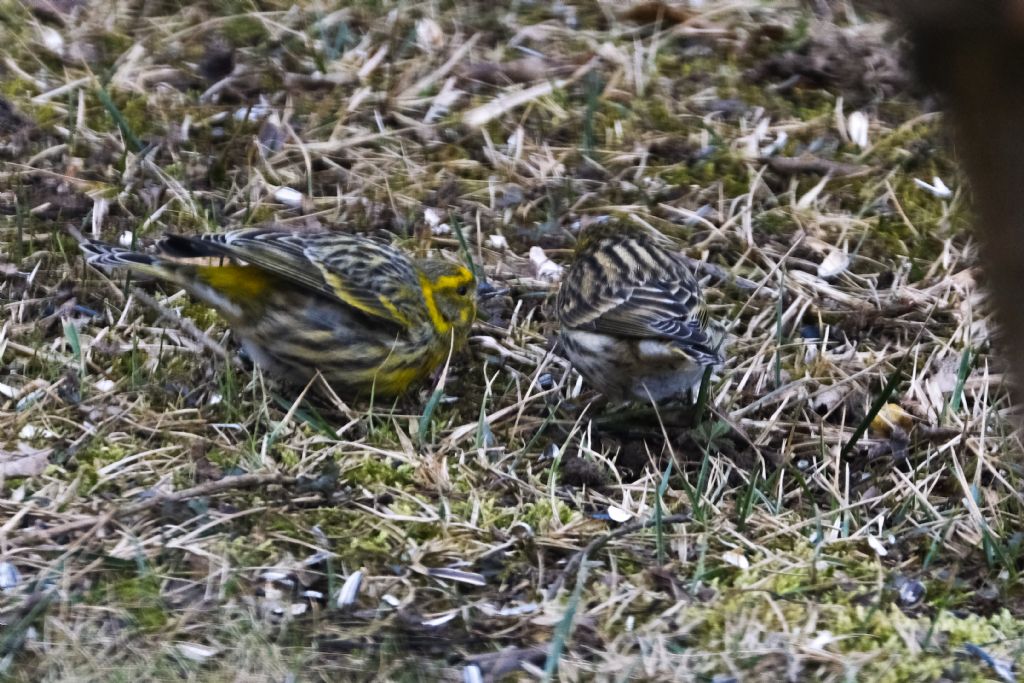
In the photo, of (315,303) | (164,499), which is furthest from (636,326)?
(164,499)

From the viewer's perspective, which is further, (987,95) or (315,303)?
(315,303)

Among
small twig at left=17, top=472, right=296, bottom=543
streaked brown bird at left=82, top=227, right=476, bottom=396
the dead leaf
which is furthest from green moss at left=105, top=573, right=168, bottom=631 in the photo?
streaked brown bird at left=82, top=227, right=476, bottom=396

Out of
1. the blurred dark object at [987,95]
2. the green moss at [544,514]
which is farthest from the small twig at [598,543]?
the blurred dark object at [987,95]

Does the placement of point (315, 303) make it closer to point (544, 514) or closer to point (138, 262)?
point (138, 262)

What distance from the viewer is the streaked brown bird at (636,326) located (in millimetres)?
4535

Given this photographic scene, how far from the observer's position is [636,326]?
15.1 feet

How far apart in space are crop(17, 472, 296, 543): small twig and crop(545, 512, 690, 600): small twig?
0.93 m

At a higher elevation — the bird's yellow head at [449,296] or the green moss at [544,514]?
the bird's yellow head at [449,296]

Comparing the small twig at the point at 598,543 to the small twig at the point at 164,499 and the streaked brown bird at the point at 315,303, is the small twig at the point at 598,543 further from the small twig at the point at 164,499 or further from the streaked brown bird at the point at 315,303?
the streaked brown bird at the point at 315,303

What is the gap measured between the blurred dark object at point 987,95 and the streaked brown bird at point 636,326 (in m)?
3.06

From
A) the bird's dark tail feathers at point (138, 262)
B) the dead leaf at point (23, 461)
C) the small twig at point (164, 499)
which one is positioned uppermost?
the bird's dark tail feathers at point (138, 262)

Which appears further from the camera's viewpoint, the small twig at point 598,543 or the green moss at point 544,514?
the green moss at point 544,514

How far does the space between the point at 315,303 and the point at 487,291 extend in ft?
2.92

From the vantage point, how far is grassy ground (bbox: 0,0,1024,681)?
3.72m
